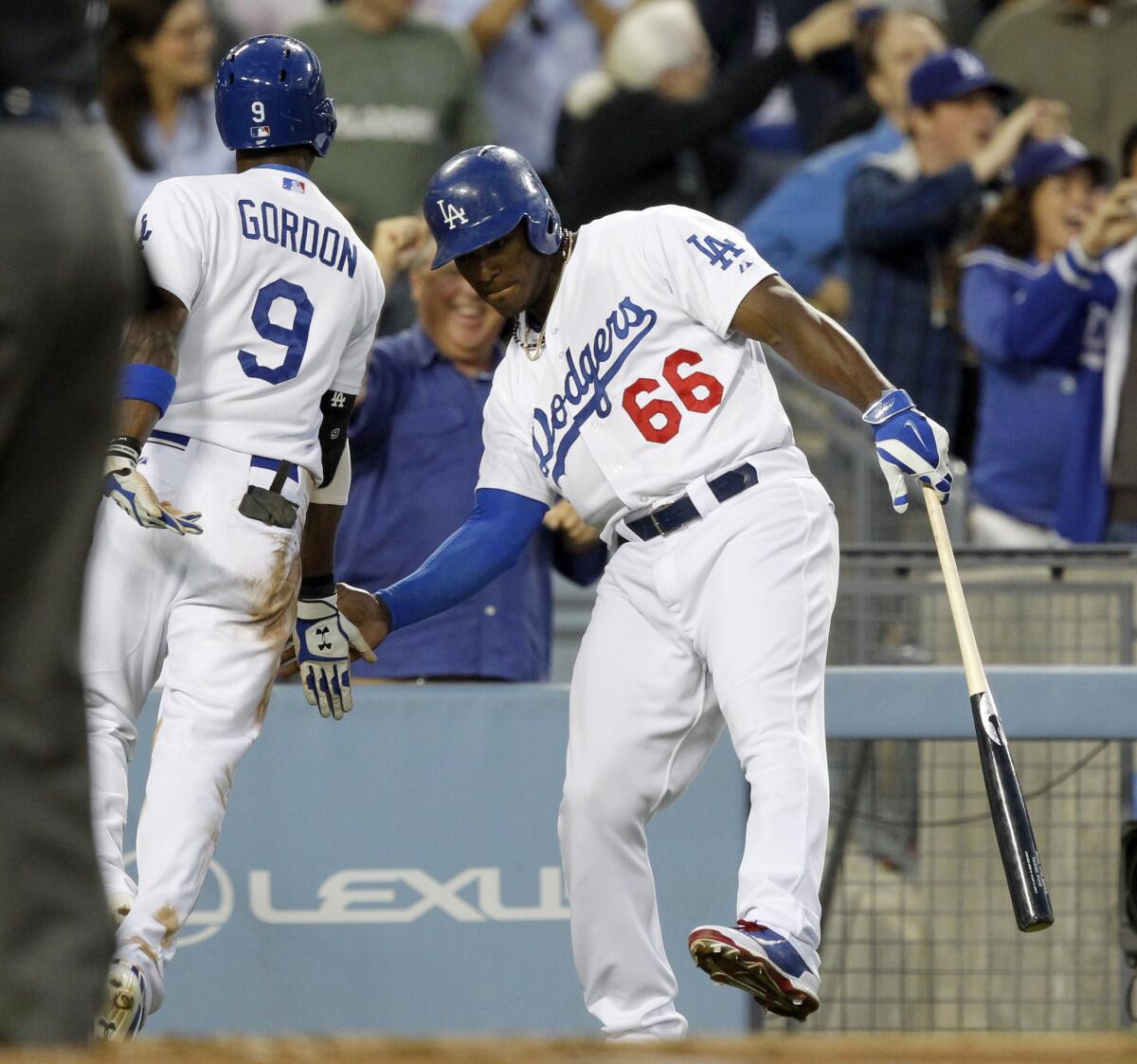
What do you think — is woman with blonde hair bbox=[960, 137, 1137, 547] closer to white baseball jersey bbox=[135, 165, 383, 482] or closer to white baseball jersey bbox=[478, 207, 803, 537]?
white baseball jersey bbox=[478, 207, 803, 537]

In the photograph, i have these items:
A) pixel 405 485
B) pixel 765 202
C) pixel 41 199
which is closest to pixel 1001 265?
pixel 765 202

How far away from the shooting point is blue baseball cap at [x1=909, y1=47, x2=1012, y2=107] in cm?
708

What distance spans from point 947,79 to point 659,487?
3.43 metres

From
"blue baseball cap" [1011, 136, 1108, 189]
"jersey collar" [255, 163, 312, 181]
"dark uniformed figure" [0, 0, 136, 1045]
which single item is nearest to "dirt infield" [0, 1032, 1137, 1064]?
"dark uniformed figure" [0, 0, 136, 1045]

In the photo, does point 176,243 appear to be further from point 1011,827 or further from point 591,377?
point 1011,827

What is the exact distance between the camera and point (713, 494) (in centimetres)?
426

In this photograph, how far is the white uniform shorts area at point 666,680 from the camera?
4.10 meters

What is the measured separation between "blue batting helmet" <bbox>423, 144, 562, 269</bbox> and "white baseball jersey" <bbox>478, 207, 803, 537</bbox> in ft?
0.55

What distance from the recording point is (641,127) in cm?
736

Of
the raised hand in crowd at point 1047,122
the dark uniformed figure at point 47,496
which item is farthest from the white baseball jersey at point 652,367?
the raised hand in crowd at point 1047,122

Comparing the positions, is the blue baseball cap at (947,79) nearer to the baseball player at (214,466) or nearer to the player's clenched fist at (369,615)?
the baseball player at (214,466)

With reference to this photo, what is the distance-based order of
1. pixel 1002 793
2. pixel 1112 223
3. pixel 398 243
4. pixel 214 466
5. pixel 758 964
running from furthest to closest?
pixel 1112 223
pixel 398 243
pixel 214 466
pixel 1002 793
pixel 758 964

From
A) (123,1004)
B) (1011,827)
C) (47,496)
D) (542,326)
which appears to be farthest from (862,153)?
(47,496)

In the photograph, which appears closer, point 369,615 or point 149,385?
point 149,385
